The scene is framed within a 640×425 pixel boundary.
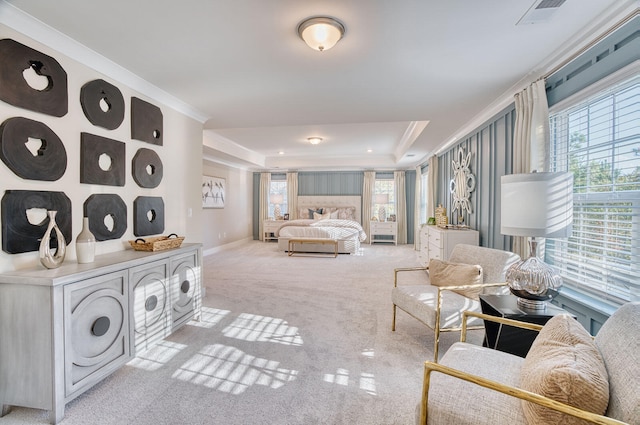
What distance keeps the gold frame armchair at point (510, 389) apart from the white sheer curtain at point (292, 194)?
830 cm

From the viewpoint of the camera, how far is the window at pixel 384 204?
9.18 meters

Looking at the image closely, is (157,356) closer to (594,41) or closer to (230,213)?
(594,41)

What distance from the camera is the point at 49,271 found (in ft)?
6.00

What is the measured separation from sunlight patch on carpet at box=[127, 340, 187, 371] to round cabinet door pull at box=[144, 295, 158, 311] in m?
0.38

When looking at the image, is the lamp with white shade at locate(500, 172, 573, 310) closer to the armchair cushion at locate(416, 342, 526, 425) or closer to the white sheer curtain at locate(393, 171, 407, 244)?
the armchair cushion at locate(416, 342, 526, 425)

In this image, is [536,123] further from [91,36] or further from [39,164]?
[39,164]

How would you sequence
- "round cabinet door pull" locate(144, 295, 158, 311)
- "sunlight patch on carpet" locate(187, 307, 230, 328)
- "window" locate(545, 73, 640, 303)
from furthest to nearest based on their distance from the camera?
"sunlight patch on carpet" locate(187, 307, 230, 328) < "round cabinet door pull" locate(144, 295, 158, 311) < "window" locate(545, 73, 640, 303)

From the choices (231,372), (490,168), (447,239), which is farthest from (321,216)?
(231,372)

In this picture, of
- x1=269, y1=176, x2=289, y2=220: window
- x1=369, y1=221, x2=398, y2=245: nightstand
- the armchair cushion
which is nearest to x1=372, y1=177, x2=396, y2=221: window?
x1=369, y1=221, x2=398, y2=245: nightstand

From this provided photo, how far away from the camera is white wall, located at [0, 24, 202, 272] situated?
1.96 m

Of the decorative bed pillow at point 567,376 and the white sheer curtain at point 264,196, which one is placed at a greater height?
the white sheer curtain at point 264,196

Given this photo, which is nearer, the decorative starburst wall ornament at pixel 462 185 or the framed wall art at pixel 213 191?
the decorative starburst wall ornament at pixel 462 185

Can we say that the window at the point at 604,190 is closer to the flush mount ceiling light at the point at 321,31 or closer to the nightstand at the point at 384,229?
the flush mount ceiling light at the point at 321,31

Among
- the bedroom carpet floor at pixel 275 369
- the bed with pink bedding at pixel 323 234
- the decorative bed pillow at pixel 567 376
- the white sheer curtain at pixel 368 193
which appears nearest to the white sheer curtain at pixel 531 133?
the bedroom carpet floor at pixel 275 369
